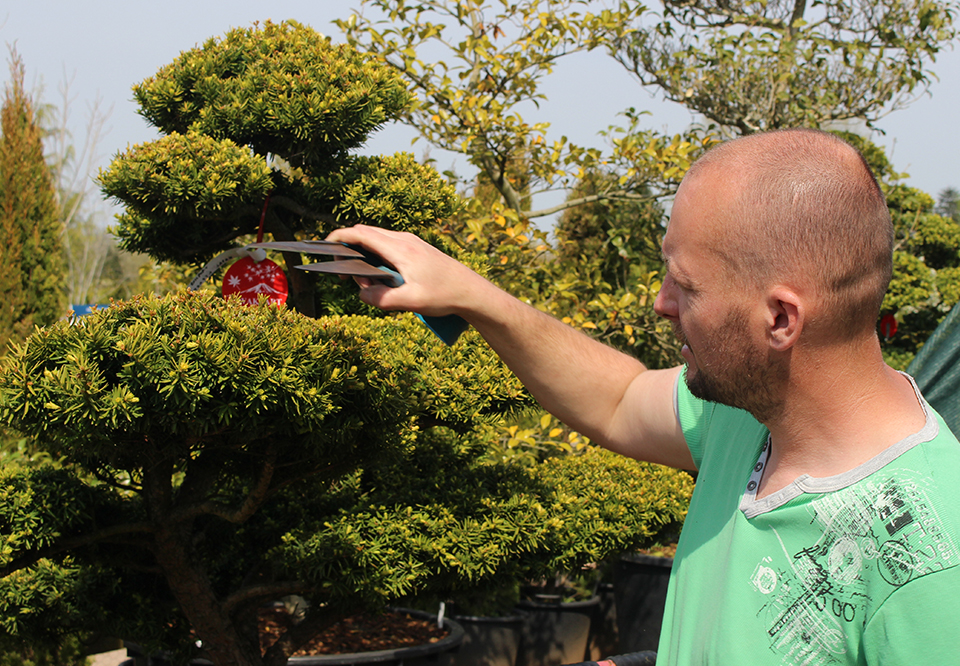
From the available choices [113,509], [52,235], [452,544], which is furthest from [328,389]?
[52,235]

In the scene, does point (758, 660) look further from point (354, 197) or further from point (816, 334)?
point (354, 197)

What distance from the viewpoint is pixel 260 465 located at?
1.95 metres

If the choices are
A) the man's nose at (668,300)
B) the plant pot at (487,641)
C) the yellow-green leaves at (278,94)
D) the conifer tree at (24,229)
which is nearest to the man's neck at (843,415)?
the man's nose at (668,300)

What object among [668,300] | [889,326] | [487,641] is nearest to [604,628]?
[487,641]

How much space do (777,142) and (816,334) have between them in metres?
0.23

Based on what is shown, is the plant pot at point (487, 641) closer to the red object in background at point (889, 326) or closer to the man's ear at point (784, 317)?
the man's ear at point (784, 317)

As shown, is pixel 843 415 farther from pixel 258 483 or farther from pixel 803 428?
pixel 258 483

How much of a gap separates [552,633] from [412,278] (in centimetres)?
360

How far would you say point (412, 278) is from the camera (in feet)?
3.49

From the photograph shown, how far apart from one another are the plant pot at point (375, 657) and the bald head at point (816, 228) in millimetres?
2241

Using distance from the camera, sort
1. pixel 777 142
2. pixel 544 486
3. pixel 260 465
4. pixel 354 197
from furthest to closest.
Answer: pixel 544 486 < pixel 354 197 < pixel 260 465 < pixel 777 142

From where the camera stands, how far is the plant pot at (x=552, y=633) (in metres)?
4.14

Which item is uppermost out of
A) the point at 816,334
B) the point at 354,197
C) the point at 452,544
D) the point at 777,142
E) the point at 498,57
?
the point at 498,57

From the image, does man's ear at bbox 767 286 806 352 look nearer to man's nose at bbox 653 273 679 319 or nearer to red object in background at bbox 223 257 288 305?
man's nose at bbox 653 273 679 319
